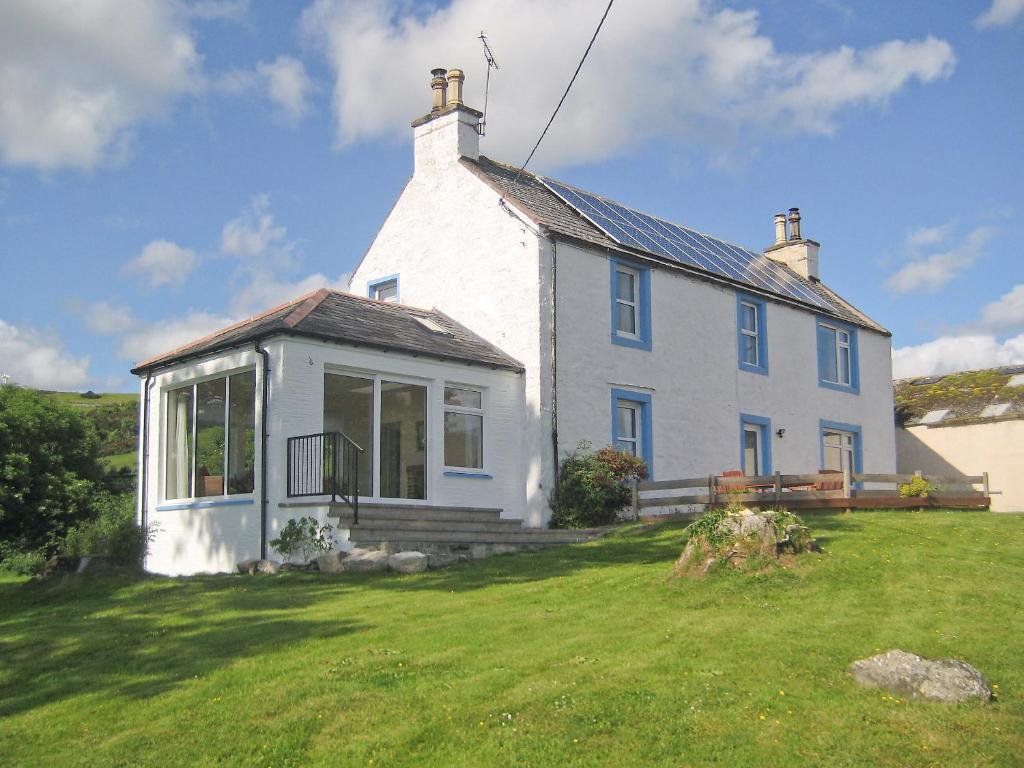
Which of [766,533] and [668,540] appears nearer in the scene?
[766,533]

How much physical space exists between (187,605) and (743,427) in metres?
15.8

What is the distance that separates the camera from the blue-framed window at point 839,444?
2822 cm

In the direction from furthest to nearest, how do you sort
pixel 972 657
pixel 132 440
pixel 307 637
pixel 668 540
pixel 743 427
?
pixel 132 440 → pixel 743 427 → pixel 668 540 → pixel 307 637 → pixel 972 657

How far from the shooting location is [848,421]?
29.2 metres

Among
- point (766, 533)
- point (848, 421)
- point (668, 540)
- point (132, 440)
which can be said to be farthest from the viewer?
point (132, 440)

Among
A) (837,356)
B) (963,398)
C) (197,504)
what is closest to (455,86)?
(197,504)

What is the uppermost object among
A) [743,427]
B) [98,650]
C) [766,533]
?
[743,427]

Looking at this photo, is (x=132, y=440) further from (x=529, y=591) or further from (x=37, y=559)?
(x=529, y=591)

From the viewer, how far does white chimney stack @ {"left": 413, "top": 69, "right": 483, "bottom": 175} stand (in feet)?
77.6

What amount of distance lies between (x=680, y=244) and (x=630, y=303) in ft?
14.0

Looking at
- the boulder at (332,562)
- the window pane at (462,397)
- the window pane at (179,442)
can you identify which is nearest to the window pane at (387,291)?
the window pane at (462,397)

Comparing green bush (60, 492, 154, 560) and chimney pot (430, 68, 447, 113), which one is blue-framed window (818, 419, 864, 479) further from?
green bush (60, 492, 154, 560)

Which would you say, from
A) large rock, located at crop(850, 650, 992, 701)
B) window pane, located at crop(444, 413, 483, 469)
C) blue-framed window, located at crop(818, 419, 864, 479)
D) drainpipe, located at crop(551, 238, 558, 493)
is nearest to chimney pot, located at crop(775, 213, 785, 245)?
blue-framed window, located at crop(818, 419, 864, 479)

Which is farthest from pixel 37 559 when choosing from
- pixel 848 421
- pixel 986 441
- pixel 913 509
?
pixel 986 441
